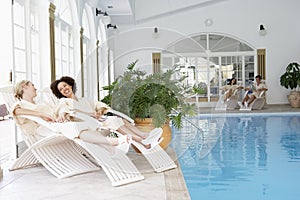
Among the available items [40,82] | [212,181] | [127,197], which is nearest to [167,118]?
[212,181]

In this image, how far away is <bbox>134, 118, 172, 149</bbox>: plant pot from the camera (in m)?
3.91

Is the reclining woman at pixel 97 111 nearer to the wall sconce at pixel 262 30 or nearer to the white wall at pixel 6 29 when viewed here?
the white wall at pixel 6 29

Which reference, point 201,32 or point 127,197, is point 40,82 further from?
point 201,32

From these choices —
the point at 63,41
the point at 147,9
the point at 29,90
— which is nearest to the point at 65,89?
the point at 29,90

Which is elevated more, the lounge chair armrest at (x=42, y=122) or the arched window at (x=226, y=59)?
the arched window at (x=226, y=59)

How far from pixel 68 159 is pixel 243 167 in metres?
1.75

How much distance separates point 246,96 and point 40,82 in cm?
681

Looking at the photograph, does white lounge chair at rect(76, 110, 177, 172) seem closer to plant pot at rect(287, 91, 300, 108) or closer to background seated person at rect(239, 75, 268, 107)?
background seated person at rect(239, 75, 268, 107)

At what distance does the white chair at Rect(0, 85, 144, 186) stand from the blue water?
57 centimetres

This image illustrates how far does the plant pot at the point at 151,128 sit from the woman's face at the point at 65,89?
0.73 meters

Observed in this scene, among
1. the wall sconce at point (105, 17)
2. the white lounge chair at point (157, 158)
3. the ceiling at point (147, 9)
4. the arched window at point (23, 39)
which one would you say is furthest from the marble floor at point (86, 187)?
the ceiling at point (147, 9)

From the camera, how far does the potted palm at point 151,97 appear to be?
3984mm

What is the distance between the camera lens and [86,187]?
2.88 metres

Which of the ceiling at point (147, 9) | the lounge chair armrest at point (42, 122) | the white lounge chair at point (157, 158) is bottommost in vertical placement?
the white lounge chair at point (157, 158)
